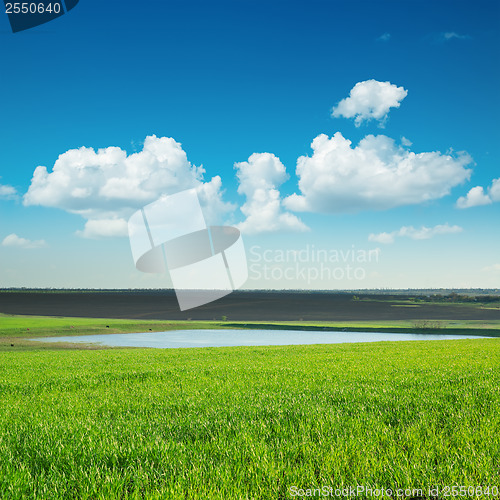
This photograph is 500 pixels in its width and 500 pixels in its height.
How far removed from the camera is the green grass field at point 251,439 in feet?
14.2

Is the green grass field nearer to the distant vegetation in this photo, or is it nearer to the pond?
the distant vegetation

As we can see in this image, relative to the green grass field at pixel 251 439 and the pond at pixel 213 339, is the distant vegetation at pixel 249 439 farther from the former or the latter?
the pond at pixel 213 339

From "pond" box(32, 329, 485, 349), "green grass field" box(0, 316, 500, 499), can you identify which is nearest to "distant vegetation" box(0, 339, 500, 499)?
"green grass field" box(0, 316, 500, 499)

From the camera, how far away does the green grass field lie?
432cm

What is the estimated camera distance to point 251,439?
550cm

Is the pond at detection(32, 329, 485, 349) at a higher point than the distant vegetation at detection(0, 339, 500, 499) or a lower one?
lower

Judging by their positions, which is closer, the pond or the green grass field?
the green grass field

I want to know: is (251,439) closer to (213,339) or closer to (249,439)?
(249,439)

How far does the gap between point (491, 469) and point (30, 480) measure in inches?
213

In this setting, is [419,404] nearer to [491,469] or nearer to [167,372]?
[491,469]

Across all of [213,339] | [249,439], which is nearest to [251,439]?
[249,439]

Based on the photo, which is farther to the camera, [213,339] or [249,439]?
[213,339]

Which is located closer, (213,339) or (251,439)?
(251,439)

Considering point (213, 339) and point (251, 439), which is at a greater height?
point (251, 439)
